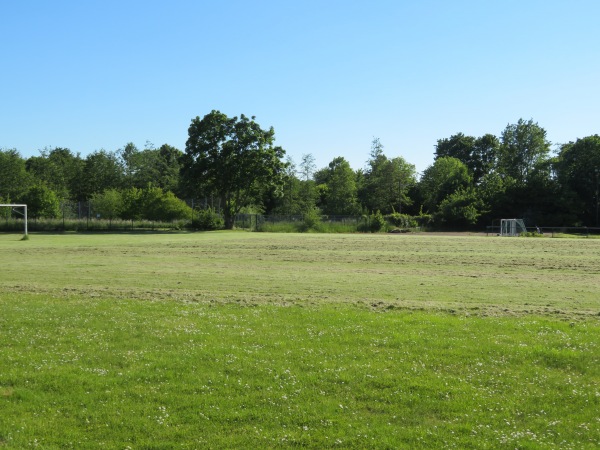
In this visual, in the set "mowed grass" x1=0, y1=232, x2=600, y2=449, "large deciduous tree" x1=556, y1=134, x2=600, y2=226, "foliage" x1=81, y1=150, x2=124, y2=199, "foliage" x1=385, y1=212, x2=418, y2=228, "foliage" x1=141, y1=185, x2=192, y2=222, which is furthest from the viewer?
"foliage" x1=81, y1=150, x2=124, y2=199

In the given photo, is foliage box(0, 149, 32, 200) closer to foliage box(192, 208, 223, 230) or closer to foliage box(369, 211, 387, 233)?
foliage box(192, 208, 223, 230)

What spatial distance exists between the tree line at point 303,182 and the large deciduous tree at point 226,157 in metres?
0.13

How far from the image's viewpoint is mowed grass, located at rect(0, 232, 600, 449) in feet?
17.9

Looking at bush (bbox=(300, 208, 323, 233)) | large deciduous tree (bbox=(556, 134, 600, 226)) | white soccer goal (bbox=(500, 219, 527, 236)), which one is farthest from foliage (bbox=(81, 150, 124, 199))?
large deciduous tree (bbox=(556, 134, 600, 226))

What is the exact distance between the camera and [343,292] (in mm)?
14828

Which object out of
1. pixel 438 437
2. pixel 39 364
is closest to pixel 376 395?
pixel 438 437

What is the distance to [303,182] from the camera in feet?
328

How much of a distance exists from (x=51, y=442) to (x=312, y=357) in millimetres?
3641

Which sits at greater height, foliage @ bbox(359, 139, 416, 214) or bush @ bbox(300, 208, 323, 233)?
foliage @ bbox(359, 139, 416, 214)

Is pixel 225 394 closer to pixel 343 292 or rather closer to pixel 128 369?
pixel 128 369

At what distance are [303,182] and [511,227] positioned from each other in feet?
140

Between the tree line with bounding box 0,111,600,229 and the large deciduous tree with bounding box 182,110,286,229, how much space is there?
132 mm

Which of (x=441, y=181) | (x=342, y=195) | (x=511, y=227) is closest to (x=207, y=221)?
(x=342, y=195)

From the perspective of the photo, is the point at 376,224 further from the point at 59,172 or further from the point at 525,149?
the point at 59,172
